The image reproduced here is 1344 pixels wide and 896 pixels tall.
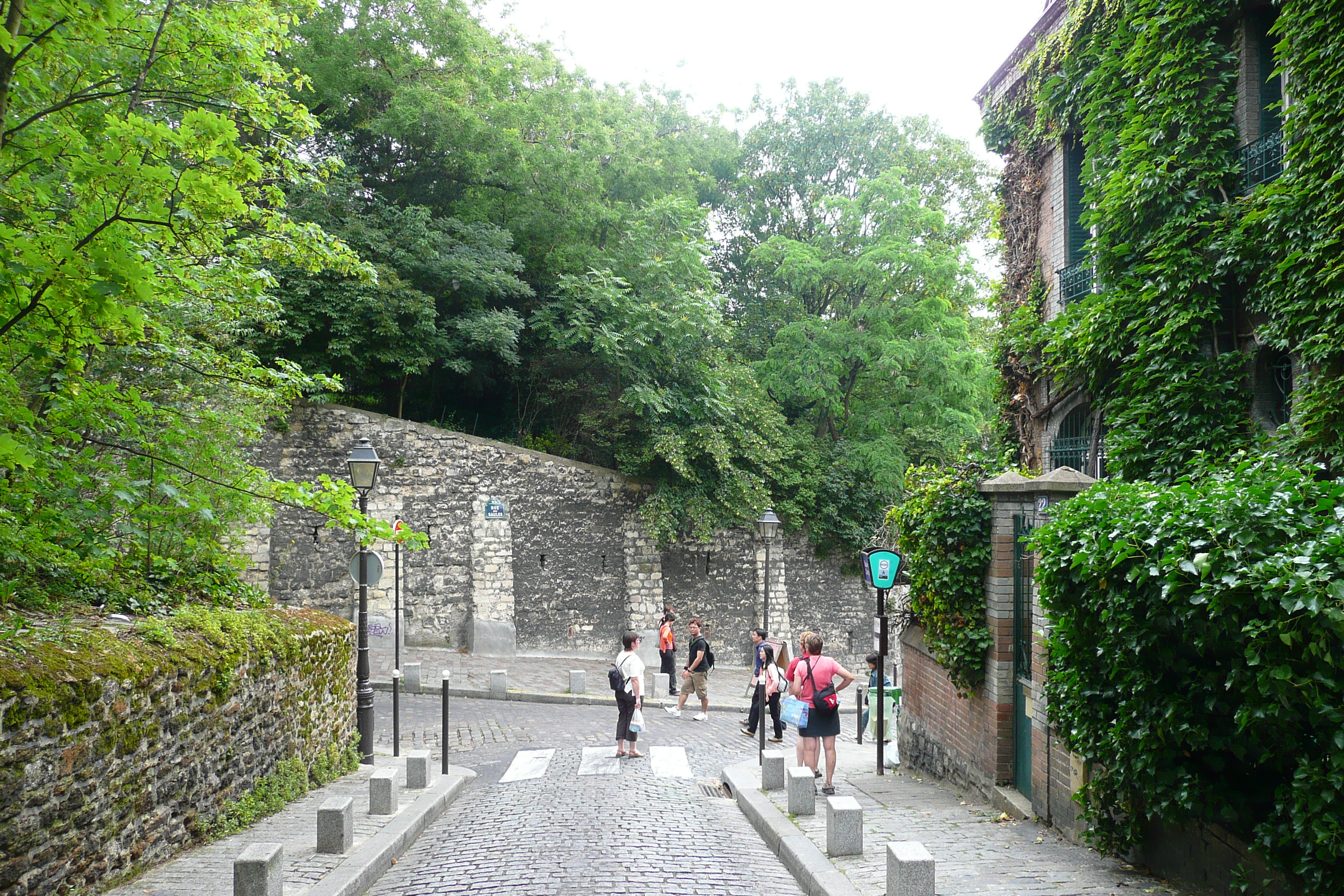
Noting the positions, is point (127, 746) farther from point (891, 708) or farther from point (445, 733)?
point (891, 708)

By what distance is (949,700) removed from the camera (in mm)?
9117

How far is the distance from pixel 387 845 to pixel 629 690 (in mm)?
4257

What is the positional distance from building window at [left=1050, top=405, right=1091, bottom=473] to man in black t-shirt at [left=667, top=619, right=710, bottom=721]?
6.14 meters

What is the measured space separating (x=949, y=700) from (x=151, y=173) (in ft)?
27.5

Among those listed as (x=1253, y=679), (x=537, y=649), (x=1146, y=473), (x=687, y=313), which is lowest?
(x=537, y=649)

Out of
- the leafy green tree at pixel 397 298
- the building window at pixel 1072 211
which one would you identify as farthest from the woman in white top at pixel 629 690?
the leafy green tree at pixel 397 298

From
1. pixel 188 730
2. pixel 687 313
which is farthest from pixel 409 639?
pixel 188 730

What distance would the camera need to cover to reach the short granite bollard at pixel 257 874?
509cm

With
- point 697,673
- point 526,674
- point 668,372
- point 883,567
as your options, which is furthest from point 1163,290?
point 526,674

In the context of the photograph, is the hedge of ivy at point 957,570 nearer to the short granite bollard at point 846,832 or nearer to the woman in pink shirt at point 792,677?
the woman in pink shirt at point 792,677

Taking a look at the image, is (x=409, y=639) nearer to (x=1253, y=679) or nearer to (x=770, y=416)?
(x=770, y=416)

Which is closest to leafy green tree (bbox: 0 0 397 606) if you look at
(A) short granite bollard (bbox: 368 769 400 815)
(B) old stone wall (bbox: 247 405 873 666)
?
(A) short granite bollard (bbox: 368 769 400 815)

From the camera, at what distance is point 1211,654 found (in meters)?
4.60

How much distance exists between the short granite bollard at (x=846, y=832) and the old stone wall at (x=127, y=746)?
16.0 feet
